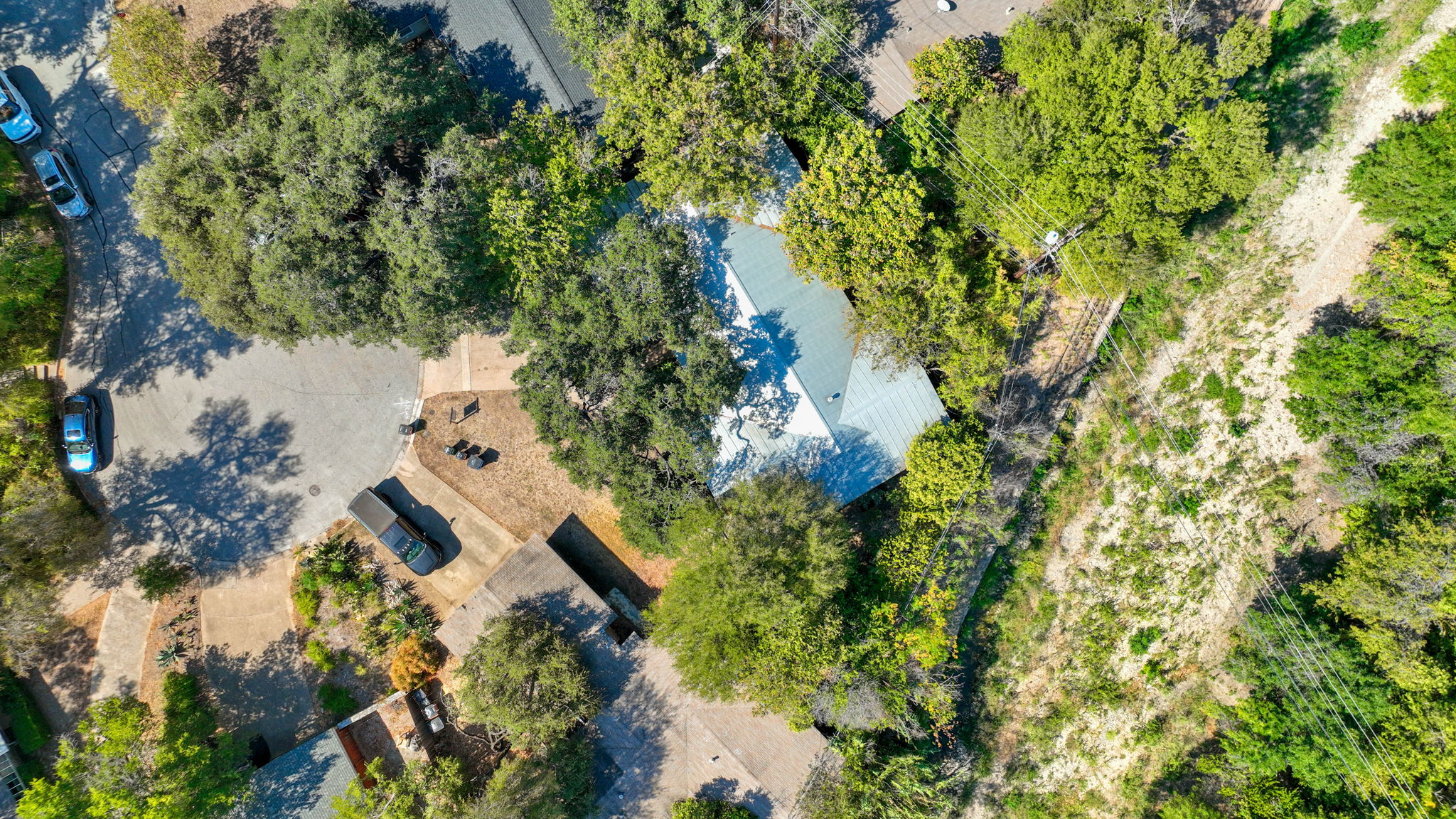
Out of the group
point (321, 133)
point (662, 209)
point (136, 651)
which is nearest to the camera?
point (321, 133)

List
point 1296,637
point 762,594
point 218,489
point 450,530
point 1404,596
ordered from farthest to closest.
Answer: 1. point 450,530
2. point 218,489
3. point 1296,637
4. point 1404,596
5. point 762,594

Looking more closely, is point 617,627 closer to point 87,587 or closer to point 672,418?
point 672,418

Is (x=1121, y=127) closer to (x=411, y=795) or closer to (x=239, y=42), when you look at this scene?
(x=239, y=42)

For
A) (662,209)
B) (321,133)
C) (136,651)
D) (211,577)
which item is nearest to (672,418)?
(662,209)

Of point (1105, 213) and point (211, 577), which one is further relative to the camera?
point (211, 577)

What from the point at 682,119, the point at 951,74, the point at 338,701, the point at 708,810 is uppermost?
the point at 682,119

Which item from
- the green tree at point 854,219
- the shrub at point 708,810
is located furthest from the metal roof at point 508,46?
the shrub at point 708,810

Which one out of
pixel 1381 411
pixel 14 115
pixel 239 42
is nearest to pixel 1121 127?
pixel 1381 411
